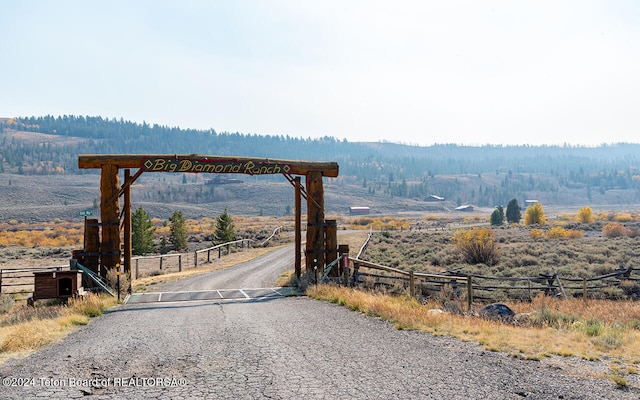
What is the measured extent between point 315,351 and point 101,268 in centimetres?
966

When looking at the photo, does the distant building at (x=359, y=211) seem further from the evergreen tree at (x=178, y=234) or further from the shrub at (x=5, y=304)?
the shrub at (x=5, y=304)

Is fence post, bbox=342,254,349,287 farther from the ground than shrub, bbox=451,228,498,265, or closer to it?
farther from the ground

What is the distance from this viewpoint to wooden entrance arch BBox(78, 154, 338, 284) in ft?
51.2

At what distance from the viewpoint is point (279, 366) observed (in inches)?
301

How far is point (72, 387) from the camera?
676 centimetres

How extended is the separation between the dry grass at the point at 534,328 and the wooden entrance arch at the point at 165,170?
9.47 feet

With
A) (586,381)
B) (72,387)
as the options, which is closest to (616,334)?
(586,381)

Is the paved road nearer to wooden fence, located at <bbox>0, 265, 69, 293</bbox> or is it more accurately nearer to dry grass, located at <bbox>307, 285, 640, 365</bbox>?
dry grass, located at <bbox>307, 285, 640, 365</bbox>

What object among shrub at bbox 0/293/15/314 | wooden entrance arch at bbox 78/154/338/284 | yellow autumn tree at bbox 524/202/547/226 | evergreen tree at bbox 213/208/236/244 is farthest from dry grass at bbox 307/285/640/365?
yellow autumn tree at bbox 524/202/547/226

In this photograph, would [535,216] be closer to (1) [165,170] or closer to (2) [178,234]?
(2) [178,234]

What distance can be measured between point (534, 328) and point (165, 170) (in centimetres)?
1122

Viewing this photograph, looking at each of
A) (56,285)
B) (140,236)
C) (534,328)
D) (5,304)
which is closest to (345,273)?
(534,328)

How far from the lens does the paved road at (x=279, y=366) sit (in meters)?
6.51

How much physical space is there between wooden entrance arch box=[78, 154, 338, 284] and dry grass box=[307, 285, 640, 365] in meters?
2.89
